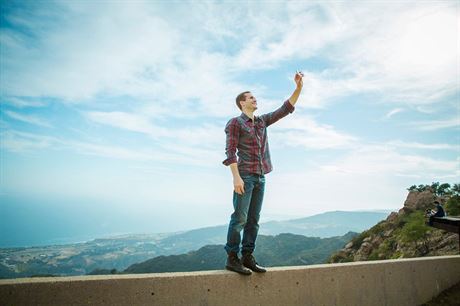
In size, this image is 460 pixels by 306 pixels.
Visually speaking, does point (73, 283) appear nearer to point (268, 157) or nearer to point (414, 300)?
point (268, 157)

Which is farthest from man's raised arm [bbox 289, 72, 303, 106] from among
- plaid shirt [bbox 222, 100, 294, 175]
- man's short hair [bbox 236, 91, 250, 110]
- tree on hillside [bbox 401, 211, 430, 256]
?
tree on hillside [bbox 401, 211, 430, 256]

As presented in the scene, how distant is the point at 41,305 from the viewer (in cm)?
222

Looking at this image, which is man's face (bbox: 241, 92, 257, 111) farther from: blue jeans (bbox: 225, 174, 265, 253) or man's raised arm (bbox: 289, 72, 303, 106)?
blue jeans (bbox: 225, 174, 265, 253)

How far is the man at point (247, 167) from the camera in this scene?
3.17 metres

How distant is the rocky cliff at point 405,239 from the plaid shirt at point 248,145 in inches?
1007

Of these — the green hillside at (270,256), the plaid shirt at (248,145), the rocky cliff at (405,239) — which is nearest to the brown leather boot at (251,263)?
the plaid shirt at (248,145)

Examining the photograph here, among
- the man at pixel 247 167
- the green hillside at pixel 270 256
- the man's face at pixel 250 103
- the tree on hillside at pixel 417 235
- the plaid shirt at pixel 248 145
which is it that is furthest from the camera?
the green hillside at pixel 270 256

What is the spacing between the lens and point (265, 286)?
324 centimetres

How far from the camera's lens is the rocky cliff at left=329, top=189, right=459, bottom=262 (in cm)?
2859

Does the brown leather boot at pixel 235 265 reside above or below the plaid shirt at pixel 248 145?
below

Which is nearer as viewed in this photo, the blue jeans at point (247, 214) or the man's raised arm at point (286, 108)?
the blue jeans at point (247, 214)

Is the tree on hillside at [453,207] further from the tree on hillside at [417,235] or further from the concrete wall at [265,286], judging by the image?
the concrete wall at [265,286]

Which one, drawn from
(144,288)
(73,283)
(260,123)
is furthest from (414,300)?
(73,283)

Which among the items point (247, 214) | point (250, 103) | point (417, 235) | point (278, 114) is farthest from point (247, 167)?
point (417, 235)
